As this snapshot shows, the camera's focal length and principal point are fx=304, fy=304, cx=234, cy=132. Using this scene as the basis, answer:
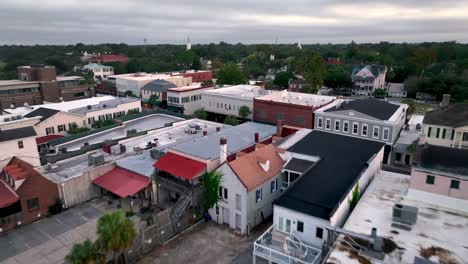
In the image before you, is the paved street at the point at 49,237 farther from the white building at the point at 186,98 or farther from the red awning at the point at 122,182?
the white building at the point at 186,98

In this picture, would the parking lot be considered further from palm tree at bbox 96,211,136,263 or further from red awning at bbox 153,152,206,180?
palm tree at bbox 96,211,136,263

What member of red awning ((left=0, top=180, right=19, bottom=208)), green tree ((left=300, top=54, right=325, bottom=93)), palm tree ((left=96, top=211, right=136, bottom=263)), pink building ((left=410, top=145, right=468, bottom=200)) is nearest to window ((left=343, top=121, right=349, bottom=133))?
pink building ((left=410, top=145, right=468, bottom=200))

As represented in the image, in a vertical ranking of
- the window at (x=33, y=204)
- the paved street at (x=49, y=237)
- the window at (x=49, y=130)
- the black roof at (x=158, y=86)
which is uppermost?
the black roof at (x=158, y=86)

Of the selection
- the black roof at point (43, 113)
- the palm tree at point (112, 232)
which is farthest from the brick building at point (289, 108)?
the palm tree at point (112, 232)

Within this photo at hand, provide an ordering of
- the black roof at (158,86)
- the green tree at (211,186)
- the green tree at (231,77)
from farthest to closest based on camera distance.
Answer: the green tree at (231,77) → the black roof at (158,86) → the green tree at (211,186)

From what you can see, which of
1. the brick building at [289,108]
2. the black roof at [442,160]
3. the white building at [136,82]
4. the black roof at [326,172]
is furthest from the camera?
the white building at [136,82]

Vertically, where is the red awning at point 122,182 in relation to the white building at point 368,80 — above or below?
below

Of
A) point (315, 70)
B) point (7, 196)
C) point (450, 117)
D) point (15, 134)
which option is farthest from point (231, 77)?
point (7, 196)
